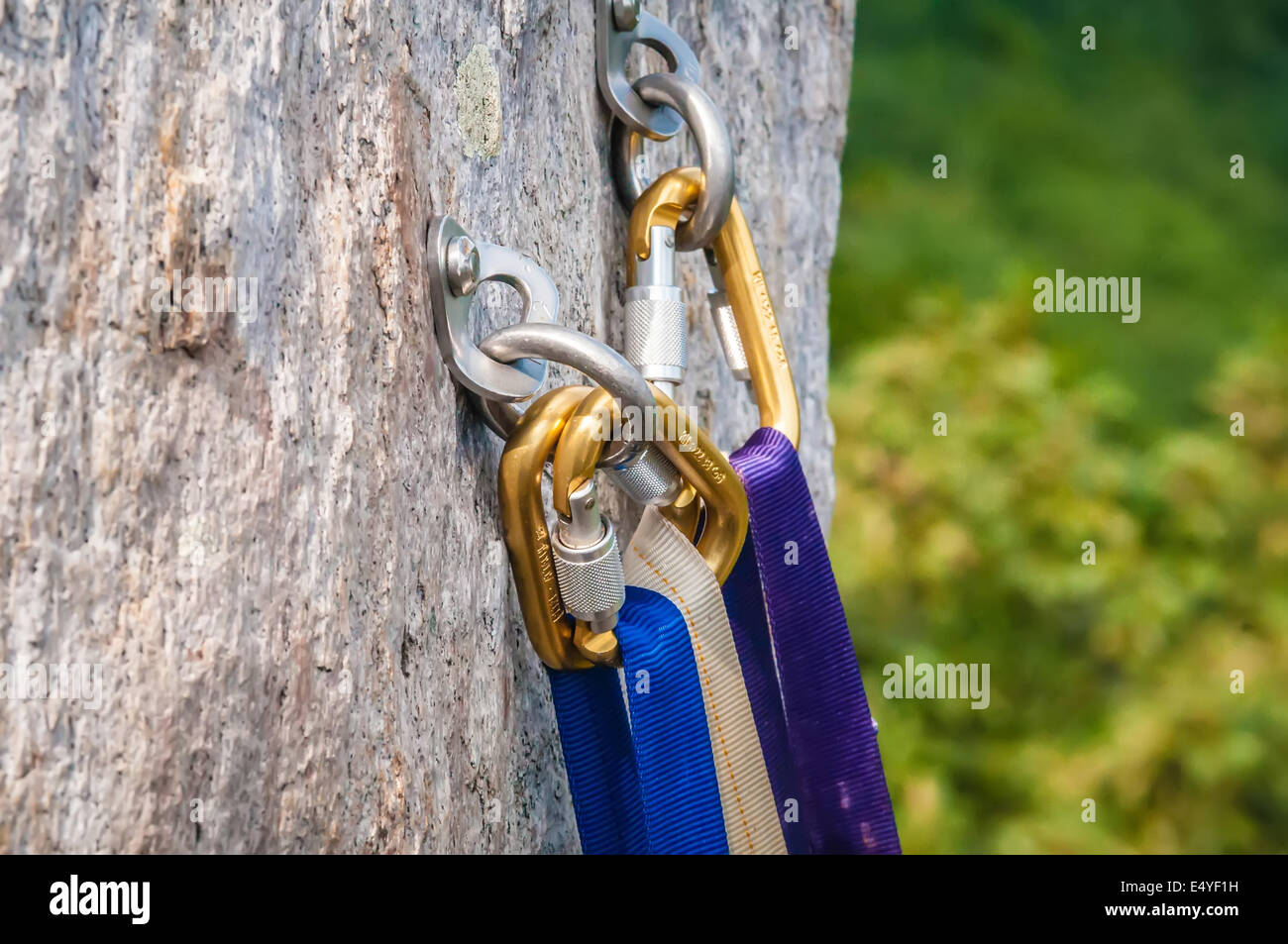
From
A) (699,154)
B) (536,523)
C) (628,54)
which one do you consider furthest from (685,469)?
(628,54)

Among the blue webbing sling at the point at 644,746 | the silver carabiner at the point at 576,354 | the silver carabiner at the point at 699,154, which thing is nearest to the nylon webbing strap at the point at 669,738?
the blue webbing sling at the point at 644,746

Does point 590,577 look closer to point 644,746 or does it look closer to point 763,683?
point 644,746

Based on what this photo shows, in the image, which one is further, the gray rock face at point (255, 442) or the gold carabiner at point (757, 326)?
the gold carabiner at point (757, 326)

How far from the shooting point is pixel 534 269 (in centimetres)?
82

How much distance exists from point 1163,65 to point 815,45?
2.95 metres

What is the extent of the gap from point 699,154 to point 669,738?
0.45 metres

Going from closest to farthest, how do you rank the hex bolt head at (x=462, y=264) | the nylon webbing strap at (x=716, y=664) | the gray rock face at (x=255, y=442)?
the gray rock face at (x=255, y=442) → the hex bolt head at (x=462, y=264) → the nylon webbing strap at (x=716, y=664)

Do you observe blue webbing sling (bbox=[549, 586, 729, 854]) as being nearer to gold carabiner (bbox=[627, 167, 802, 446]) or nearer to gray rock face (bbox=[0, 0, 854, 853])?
gray rock face (bbox=[0, 0, 854, 853])

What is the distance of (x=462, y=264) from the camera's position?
2.47ft

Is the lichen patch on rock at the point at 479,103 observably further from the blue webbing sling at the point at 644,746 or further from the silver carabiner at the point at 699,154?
the blue webbing sling at the point at 644,746

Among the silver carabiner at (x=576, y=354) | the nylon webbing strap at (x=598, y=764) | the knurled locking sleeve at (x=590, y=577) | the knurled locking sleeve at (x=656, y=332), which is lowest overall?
the nylon webbing strap at (x=598, y=764)

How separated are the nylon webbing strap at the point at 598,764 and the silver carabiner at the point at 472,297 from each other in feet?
0.64

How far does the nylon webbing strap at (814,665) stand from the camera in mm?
977

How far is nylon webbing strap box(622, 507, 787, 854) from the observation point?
865 millimetres
